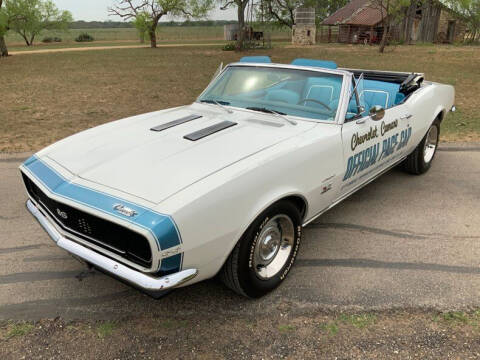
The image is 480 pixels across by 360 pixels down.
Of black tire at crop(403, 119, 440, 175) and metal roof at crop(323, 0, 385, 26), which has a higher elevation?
metal roof at crop(323, 0, 385, 26)

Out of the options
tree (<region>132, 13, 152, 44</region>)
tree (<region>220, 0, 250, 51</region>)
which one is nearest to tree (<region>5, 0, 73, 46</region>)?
tree (<region>132, 13, 152, 44</region>)

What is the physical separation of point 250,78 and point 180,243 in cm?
228

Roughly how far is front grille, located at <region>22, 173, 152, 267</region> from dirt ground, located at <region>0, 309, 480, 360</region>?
2.07ft

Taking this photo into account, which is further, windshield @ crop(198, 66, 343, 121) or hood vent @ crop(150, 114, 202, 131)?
windshield @ crop(198, 66, 343, 121)

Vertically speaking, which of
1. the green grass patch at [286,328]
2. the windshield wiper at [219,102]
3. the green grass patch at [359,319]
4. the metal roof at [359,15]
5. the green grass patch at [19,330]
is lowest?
the green grass patch at [19,330]

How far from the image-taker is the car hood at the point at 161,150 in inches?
93.8

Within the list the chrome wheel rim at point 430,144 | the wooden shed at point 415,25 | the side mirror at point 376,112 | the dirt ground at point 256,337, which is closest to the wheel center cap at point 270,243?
the dirt ground at point 256,337

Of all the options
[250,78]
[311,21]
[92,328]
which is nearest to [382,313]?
[92,328]

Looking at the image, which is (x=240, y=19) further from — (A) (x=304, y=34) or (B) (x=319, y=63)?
(B) (x=319, y=63)

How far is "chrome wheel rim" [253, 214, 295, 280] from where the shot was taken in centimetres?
273

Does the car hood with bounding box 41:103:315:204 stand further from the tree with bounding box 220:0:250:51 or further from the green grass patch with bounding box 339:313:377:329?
the tree with bounding box 220:0:250:51

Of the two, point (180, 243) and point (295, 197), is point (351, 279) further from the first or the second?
point (180, 243)

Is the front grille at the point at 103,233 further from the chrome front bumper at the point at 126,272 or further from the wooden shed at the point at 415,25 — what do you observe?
the wooden shed at the point at 415,25

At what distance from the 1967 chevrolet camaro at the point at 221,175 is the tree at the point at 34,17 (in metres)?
41.6
